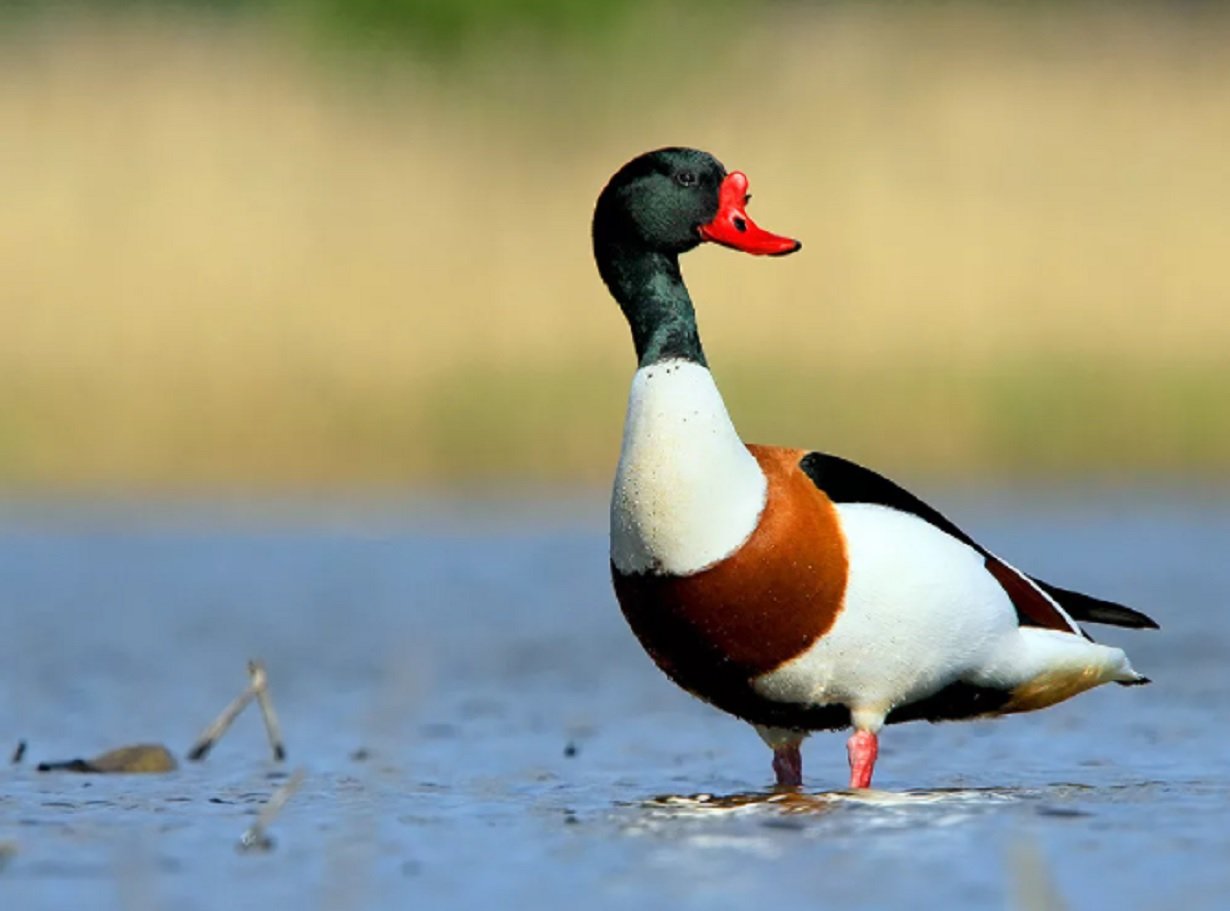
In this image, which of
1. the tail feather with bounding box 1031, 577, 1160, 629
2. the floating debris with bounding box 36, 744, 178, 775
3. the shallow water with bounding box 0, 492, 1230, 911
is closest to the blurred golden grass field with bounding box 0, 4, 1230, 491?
the shallow water with bounding box 0, 492, 1230, 911

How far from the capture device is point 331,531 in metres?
12.4

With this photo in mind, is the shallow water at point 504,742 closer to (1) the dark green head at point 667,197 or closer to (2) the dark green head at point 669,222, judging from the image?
(2) the dark green head at point 669,222

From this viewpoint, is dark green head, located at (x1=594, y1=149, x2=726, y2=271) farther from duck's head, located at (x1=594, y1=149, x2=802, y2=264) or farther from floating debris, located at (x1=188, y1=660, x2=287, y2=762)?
floating debris, located at (x1=188, y1=660, x2=287, y2=762)

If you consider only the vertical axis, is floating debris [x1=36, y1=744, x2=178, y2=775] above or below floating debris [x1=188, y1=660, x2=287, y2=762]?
below

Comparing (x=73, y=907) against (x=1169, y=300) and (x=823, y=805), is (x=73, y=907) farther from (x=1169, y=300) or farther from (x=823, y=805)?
(x=1169, y=300)

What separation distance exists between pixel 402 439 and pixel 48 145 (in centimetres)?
323

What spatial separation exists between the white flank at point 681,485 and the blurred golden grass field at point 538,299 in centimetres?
744

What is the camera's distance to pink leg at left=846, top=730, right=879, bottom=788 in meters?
5.97

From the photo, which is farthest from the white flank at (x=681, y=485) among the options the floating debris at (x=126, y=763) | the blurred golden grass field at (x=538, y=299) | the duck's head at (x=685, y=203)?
the blurred golden grass field at (x=538, y=299)

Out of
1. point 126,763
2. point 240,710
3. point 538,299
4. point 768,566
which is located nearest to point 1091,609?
point 768,566

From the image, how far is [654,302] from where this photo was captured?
6129mm

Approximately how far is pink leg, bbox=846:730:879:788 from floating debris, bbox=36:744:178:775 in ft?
5.60

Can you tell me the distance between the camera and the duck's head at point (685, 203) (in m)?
6.16

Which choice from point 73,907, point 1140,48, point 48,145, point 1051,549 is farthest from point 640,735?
point 1140,48
